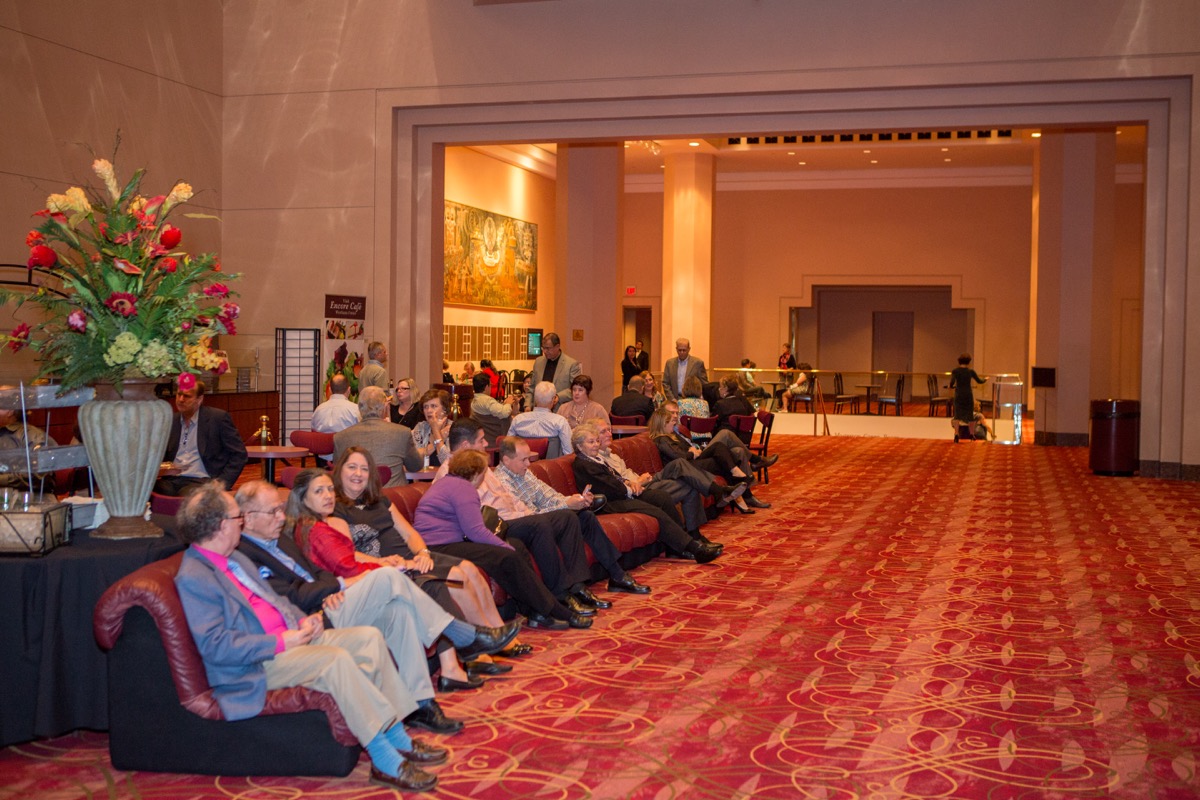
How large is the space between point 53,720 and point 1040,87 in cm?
1208

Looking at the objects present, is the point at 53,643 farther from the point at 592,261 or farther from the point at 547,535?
the point at 592,261

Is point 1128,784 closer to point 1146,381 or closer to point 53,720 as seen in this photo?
point 53,720

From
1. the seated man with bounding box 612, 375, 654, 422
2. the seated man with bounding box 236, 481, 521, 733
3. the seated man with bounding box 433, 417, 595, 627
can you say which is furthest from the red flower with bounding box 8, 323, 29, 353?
the seated man with bounding box 612, 375, 654, 422

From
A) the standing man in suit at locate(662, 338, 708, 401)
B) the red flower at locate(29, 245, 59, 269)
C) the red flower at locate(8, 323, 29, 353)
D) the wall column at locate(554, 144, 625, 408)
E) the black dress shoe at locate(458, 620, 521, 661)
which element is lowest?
the black dress shoe at locate(458, 620, 521, 661)

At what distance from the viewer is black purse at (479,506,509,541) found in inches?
243

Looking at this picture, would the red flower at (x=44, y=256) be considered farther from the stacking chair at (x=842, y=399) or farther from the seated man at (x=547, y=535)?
the stacking chair at (x=842, y=399)

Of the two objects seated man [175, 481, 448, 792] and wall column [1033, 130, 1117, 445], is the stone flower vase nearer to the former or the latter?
seated man [175, 481, 448, 792]

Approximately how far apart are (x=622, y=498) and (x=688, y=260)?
14.3 meters

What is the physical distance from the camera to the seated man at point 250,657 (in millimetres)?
3811

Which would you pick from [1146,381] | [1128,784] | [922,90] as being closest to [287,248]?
[922,90]

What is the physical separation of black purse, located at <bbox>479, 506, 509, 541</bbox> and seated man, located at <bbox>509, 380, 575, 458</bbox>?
301 cm

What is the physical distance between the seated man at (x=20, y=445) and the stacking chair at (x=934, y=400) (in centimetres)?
1540

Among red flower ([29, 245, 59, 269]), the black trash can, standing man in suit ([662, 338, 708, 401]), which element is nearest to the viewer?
red flower ([29, 245, 59, 269])

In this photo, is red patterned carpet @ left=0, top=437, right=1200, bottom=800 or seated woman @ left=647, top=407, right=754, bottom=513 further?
seated woman @ left=647, top=407, right=754, bottom=513
